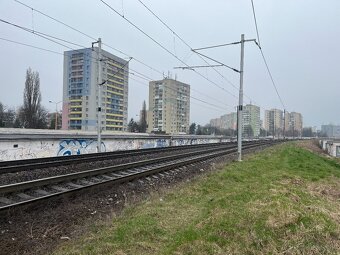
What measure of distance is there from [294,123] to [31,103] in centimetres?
12379

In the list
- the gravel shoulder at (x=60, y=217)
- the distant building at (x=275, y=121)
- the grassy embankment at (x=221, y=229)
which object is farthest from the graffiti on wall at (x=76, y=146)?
the distant building at (x=275, y=121)

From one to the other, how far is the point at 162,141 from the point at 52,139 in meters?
20.9

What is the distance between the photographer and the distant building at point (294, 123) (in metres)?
154

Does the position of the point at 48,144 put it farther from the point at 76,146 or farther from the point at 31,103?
the point at 31,103

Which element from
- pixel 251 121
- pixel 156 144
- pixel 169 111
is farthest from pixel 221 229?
pixel 251 121

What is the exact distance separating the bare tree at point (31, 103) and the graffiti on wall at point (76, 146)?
160 ft

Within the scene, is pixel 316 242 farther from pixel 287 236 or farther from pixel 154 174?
pixel 154 174

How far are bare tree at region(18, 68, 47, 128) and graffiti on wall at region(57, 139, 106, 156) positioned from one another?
48.8 meters

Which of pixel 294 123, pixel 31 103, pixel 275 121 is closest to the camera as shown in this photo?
pixel 31 103

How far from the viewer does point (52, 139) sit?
74.9ft

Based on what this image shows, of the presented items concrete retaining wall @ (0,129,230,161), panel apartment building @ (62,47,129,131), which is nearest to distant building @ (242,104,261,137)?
panel apartment building @ (62,47,129,131)

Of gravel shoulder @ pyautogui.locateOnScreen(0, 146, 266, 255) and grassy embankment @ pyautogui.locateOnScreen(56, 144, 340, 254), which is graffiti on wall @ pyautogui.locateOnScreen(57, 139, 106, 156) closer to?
gravel shoulder @ pyautogui.locateOnScreen(0, 146, 266, 255)

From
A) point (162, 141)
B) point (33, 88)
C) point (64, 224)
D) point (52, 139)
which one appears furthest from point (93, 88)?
point (64, 224)

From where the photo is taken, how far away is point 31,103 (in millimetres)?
71375
